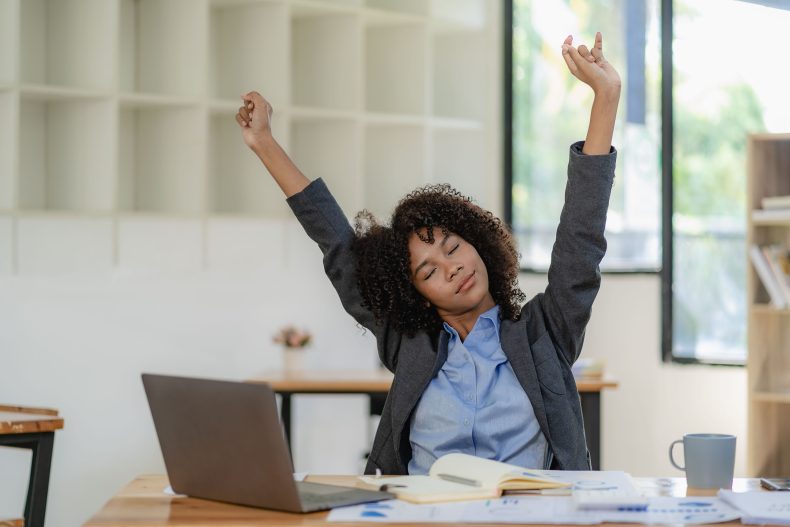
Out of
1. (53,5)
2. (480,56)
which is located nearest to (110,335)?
(53,5)

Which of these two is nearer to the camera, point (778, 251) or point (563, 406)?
point (563, 406)

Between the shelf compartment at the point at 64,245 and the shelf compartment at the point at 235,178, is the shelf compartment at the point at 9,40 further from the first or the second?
the shelf compartment at the point at 235,178

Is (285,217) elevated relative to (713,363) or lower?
elevated

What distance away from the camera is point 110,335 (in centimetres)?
381

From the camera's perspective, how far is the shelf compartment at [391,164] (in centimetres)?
439

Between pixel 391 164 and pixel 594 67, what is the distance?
268 centimetres

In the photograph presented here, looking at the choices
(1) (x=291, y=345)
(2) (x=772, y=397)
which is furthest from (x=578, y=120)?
(1) (x=291, y=345)

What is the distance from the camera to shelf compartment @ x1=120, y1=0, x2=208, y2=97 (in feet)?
12.7

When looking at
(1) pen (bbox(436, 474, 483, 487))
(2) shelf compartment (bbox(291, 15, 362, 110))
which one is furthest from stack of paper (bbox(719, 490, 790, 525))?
(2) shelf compartment (bbox(291, 15, 362, 110))

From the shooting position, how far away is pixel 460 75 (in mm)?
4660

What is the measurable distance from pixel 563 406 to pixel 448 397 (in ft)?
0.64

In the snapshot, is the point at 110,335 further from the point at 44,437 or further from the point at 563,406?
the point at 563,406

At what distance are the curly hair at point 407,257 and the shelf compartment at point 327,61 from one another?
2.16m

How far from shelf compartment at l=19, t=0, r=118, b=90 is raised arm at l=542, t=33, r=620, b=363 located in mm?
2263
